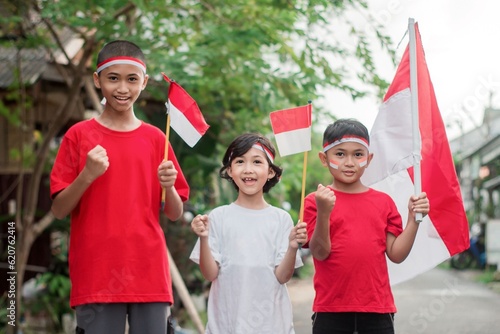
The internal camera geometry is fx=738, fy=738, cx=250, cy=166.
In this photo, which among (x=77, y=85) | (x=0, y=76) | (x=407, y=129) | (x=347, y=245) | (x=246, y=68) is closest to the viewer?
(x=347, y=245)

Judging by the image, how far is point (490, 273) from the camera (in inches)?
728

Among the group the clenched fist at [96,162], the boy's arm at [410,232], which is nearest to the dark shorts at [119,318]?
the clenched fist at [96,162]

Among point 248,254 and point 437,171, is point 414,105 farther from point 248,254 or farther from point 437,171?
point 248,254

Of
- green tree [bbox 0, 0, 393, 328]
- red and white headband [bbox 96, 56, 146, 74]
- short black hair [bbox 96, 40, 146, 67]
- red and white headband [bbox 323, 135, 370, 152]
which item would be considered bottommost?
red and white headband [bbox 323, 135, 370, 152]

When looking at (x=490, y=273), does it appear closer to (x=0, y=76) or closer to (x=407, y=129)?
(x=0, y=76)

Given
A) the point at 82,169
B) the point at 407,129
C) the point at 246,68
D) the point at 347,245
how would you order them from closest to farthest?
the point at 82,169, the point at 347,245, the point at 407,129, the point at 246,68

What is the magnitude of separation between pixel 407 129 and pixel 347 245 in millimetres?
792

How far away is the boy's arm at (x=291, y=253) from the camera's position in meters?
3.40

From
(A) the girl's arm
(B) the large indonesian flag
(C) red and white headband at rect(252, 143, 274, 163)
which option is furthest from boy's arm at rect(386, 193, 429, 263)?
(A) the girl's arm

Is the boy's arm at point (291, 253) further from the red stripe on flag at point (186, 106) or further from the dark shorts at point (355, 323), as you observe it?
the red stripe on flag at point (186, 106)

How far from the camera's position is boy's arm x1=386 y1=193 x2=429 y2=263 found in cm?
355

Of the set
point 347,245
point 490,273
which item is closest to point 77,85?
point 347,245

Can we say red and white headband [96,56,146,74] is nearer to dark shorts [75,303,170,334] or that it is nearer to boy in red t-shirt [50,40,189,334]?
boy in red t-shirt [50,40,189,334]

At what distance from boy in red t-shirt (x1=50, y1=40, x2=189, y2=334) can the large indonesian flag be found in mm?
1246
